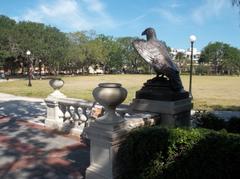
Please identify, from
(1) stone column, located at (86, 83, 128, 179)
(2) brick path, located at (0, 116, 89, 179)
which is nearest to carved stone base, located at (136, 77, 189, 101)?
(1) stone column, located at (86, 83, 128, 179)

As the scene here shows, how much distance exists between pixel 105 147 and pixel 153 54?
2804 millimetres

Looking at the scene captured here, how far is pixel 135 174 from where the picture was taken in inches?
221

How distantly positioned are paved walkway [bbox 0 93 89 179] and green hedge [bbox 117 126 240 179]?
1319 mm

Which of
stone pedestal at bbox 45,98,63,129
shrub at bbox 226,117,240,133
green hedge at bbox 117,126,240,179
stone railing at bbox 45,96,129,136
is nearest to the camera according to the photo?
green hedge at bbox 117,126,240,179

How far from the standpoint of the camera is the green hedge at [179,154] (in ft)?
15.4

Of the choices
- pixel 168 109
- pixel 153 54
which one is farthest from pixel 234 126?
pixel 153 54

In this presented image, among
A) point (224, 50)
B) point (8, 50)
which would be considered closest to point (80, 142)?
point (8, 50)

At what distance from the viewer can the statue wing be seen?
24.7ft

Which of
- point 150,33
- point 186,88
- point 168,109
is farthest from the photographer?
point 186,88

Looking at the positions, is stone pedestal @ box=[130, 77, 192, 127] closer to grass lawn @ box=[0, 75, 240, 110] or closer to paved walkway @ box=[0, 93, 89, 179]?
paved walkway @ box=[0, 93, 89, 179]

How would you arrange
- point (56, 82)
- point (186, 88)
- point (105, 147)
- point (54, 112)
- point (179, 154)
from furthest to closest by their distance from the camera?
point (186, 88), point (56, 82), point (54, 112), point (105, 147), point (179, 154)

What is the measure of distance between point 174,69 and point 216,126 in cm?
186

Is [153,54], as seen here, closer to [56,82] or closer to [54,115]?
[56,82]

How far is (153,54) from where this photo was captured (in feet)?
24.9
